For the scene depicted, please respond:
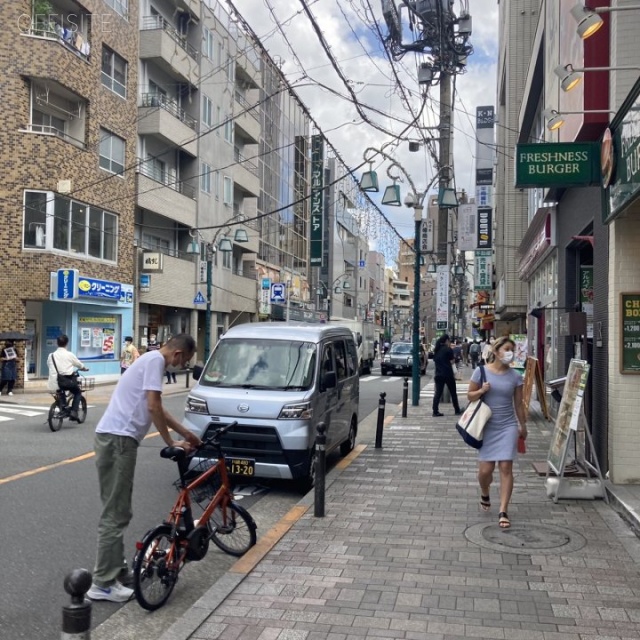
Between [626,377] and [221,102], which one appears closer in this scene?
[626,377]

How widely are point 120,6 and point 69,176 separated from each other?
28.5 ft

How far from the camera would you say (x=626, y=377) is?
301 inches

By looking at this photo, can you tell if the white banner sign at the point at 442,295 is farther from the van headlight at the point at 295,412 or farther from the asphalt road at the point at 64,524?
the van headlight at the point at 295,412

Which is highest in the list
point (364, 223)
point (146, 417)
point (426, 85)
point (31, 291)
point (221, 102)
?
point (221, 102)

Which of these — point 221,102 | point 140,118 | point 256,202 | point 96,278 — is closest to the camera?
point 96,278

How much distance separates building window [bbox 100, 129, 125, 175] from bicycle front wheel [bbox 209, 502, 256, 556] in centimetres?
2293

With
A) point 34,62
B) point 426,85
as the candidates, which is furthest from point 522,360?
Answer: point 34,62

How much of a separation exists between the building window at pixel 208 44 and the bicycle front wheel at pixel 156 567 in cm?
3361

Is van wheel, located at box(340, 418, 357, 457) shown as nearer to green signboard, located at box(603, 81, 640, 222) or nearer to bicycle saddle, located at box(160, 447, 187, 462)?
green signboard, located at box(603, 81, 640, 222)

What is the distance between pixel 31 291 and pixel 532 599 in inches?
833

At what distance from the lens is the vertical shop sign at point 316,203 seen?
150 feet

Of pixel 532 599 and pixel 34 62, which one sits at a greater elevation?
pixel 34 62

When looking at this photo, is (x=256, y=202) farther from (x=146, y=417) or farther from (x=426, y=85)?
(x=146, y=417)

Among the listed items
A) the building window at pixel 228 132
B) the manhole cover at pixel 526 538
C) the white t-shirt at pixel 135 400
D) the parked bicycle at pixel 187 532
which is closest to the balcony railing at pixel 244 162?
the building window at pixel 228 132
